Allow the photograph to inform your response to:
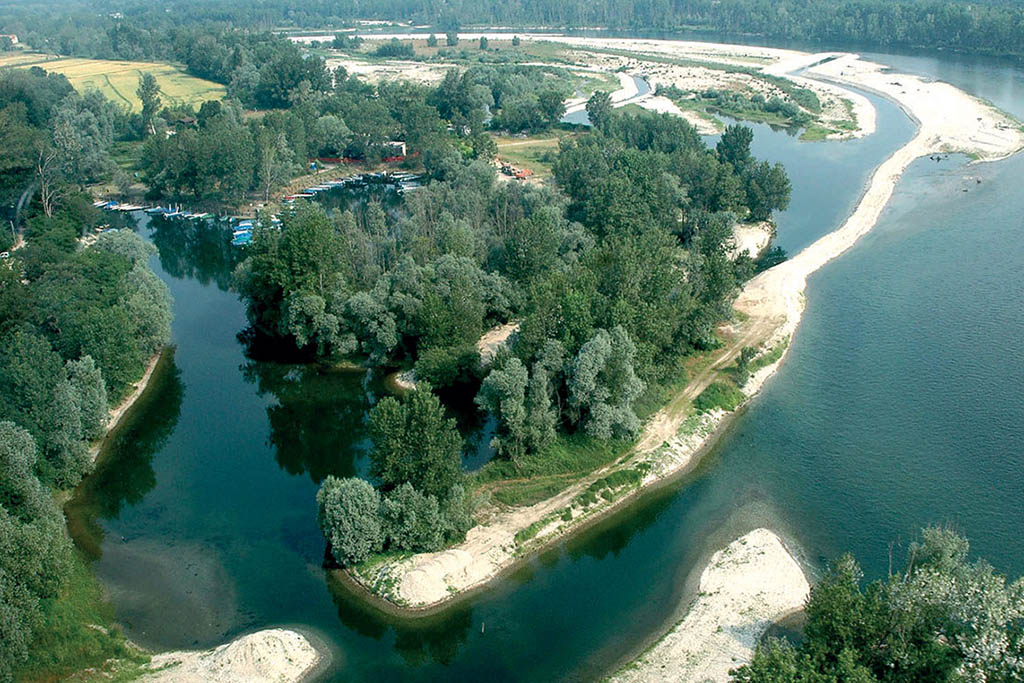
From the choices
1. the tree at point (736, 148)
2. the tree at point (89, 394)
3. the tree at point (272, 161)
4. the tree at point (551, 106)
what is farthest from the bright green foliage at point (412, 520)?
the tree at point (551, 106)

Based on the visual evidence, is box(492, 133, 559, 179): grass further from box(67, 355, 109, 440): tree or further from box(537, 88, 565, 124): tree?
box(67, 355, 109, 440): tree

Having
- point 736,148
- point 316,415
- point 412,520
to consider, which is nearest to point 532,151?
point 736,148

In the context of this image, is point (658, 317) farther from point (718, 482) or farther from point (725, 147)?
point (725, 147)

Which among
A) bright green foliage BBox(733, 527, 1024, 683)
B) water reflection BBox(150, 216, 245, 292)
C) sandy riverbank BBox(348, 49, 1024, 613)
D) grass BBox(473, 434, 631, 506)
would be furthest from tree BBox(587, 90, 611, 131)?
bright green foliage BBox(733, 527, 1024, 683)

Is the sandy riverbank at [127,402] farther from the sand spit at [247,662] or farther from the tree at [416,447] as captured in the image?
the tree at [416,447]

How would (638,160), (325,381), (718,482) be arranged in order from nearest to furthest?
(718,482)
(325,381)
(638,160)

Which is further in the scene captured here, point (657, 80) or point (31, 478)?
point (657, 80)

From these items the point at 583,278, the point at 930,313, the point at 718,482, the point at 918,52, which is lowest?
the point at 718,482

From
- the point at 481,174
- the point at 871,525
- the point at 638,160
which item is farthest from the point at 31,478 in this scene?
the point at 638,160
